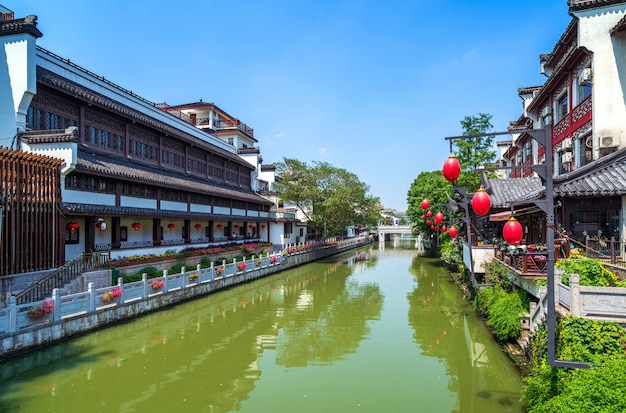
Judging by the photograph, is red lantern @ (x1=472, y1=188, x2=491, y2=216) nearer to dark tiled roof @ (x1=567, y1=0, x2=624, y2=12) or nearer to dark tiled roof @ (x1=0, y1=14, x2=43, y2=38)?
dark tiled roof @ (x1=567, y1=0, x2=624, y2=12)

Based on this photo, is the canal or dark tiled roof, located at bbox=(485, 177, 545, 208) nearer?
the canal

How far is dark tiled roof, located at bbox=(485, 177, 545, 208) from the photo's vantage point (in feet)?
50.8

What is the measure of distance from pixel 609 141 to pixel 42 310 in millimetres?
17424

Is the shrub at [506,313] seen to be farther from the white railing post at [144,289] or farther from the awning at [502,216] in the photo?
the white railing post at [144,289]

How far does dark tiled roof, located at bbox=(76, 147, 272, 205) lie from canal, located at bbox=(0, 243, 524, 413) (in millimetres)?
6500

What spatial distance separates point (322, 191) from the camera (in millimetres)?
35375

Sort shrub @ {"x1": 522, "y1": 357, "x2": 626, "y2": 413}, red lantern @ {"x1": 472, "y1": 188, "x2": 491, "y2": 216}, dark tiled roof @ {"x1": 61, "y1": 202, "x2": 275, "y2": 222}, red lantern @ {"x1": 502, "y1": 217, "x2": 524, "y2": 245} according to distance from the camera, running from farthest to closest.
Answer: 1. dark tiled roof @ {"x1": 61, "y1": 202, "x2": 275, "y2": 222}
2. red lantern @ {"x1": 472, "y1": 188, "x2": 491, "y2": 216}
3. red lantern @ {"x1": 502, "y1": 217, "x2": 524, "y2": 245}
4. shrub @ {"x1": 522, "y1": 357, "x2": 626, "y2": 413}

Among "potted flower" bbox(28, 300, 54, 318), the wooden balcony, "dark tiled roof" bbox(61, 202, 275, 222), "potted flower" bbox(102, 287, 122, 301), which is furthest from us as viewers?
"dark tiled roof" bbox(61, 202, 275, 222)

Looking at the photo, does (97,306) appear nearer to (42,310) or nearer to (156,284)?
(42,310)

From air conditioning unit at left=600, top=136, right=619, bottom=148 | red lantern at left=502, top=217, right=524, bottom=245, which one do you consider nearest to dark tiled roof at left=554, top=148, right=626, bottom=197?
air conditioning unit at left=600, top=136, right=619, bottom=148

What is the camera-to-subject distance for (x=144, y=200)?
2028 centimetres

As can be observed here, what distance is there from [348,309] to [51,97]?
15.7m

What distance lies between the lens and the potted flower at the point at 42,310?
10.7 m

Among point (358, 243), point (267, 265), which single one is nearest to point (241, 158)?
point (267, 265)
